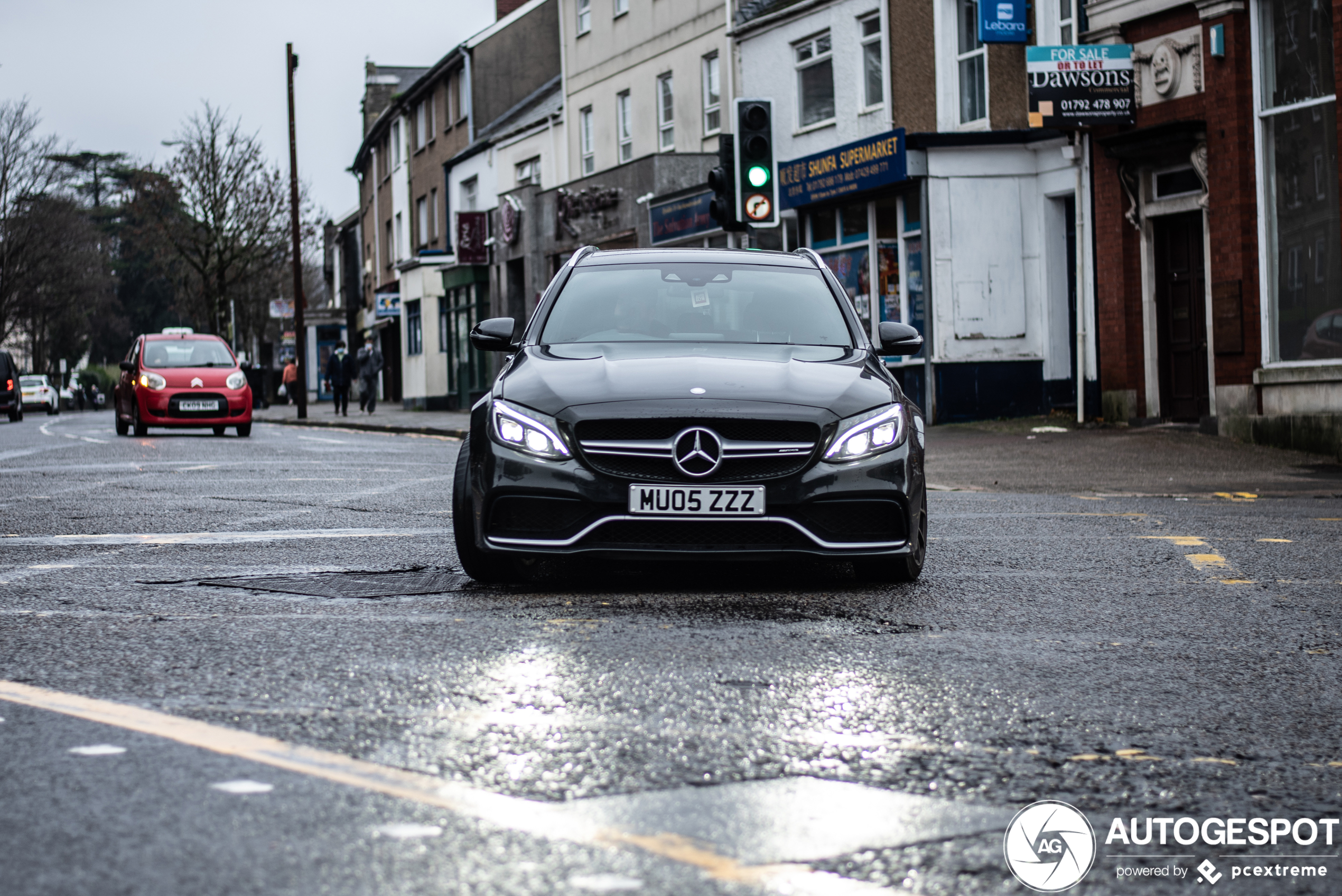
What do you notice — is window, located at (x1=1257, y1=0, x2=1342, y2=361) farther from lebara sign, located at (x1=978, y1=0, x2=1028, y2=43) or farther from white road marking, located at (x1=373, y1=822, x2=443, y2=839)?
white road marking, located at (x1=373, y1=822, x2=443, y2=839)

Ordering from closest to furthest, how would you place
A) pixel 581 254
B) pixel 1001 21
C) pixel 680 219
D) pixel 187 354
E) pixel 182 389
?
pixel 581 254, pixel 1001 21, pixel 182 389, pixel 187 354, pixel 680 219

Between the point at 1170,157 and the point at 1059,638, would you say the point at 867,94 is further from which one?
the point at 1059,638

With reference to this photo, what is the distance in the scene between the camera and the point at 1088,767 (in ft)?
13.8

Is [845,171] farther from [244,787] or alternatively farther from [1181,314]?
[244,787]

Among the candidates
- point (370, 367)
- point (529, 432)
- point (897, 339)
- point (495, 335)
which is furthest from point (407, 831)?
point (370, 367)

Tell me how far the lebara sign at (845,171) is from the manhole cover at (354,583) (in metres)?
17.5

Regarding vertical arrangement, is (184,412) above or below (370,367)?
below

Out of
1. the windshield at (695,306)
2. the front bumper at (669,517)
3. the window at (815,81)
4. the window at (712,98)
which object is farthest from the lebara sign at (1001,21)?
the front bumper at (669,517)

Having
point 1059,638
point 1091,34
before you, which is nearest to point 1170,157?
point 1091,34

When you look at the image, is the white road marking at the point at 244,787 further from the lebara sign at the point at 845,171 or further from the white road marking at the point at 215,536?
the lebara sign at the point at 845,171

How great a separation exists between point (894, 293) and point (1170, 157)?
638 centimetres

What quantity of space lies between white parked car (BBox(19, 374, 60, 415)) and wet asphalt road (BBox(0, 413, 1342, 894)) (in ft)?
204

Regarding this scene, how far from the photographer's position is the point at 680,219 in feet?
107

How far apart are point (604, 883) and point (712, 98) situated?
30970mm
